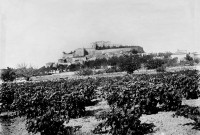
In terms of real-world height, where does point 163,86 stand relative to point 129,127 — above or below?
above

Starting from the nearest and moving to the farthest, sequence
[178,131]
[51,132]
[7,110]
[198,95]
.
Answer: [178,131] < [51,132] < [198,95] < [7,110]

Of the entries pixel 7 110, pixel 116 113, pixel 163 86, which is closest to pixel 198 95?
pixel 163 86

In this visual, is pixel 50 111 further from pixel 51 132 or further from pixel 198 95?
pixel 198 95

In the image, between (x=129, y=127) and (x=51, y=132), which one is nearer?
(x=129, y=127)

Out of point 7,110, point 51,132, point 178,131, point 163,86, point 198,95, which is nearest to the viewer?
point 178,131

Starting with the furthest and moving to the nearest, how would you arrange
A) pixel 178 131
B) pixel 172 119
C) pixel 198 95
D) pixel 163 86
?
1. pixel 198 95
2. pixel 163 86
3. pixel 172 119
4. pixel 178 131

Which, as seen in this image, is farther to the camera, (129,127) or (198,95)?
(198,95)

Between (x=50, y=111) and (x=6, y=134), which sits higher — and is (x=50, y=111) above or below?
above

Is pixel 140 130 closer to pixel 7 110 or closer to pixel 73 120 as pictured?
pixel 73 120

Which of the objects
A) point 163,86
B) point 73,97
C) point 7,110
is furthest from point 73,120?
point 7,110
